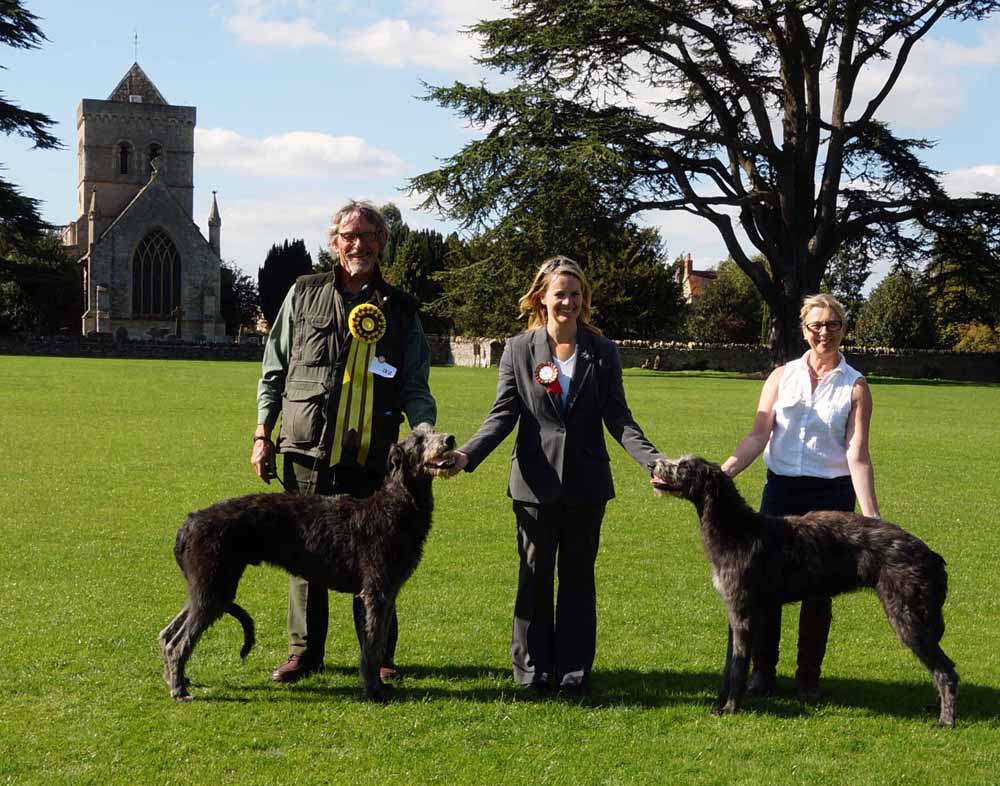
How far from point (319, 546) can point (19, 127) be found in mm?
46900

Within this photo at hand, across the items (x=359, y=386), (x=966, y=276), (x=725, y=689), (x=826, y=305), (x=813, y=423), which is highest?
(x=966, y=276)

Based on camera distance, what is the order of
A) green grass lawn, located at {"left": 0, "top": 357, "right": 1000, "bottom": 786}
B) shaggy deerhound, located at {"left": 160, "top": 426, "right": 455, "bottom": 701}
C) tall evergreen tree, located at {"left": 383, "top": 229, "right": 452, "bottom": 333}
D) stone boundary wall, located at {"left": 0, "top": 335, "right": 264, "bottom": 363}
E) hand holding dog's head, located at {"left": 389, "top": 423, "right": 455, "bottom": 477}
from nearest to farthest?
1. green grass lawn, located at {"left": 0, "top": 357, "right": 1000, "bottom": 786}
2. hand holding dog's head, located at {"left": 389, "top": 423, "right": 455, "bottom": 477}
3. shaggy deerhound, located at {"left": 160, "top": 426, "right": 455, "bottom": 701}
4. stone boundary wall, located at {"left": 0, "top": 335, "right": 264, "bottom": 363}
5. tall evergreen tree, located at {"left": 383, "top": 229, "right": 452, "bottom": 333}

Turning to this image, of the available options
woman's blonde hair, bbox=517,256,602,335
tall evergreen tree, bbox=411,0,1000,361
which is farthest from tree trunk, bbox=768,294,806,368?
woman's blonde hair, bbox=517,256,602,335

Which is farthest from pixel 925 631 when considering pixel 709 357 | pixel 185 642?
pixel 709 357

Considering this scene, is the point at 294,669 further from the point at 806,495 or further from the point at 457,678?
the point at 806,495

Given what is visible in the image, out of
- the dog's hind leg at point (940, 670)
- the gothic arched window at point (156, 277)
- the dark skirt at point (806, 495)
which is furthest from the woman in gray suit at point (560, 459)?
the gothic arched window at point (156, 277)

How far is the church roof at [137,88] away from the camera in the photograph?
93.8 m

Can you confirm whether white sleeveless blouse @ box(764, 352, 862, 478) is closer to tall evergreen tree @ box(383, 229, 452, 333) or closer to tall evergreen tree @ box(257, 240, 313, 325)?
tall evergreen tree @ box(383, 229, 452, 333)

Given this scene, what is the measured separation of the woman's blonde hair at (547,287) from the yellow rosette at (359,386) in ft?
2.90

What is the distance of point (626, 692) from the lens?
597 centimetres

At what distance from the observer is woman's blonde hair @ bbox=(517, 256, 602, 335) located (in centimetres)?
585

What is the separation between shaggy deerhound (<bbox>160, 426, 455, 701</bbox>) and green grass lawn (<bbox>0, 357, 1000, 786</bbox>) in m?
0.40

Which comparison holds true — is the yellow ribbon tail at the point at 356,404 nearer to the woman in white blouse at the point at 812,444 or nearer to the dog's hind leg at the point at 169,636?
the dog's hind leg at the point at 169,636

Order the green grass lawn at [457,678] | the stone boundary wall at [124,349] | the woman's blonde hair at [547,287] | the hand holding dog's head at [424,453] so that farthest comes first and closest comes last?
the stone boundary wall at [124,349] < the woman's blonde hair at [547,287] < the hand holding dog's head at [424,453] < the green grass lawn at [457,678]
